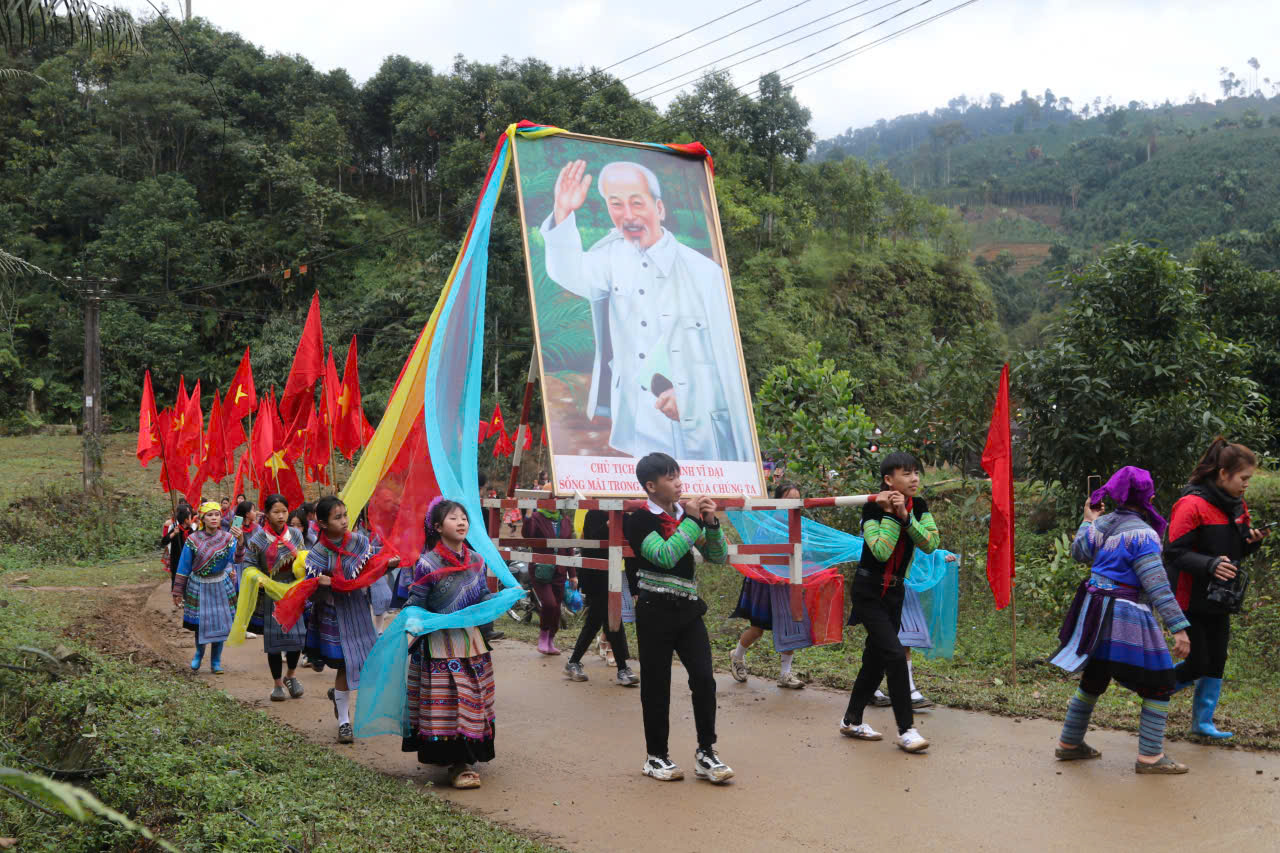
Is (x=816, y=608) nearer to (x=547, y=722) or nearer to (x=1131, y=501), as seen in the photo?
(x=547, y=722)

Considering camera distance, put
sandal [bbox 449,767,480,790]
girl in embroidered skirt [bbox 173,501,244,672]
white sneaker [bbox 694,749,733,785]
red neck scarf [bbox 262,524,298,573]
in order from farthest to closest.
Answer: girl in embroidered skirt [bbox 173,501,244,672], red neck scarf [bbox 262,524,298,573], sandal [bbox 449,767,480,790], white sneaker [bbox 694,749,733,785]

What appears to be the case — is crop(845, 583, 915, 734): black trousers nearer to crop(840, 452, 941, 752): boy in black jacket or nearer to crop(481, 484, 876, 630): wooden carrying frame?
crop(840, 452, 941, 752): boy in black jacket

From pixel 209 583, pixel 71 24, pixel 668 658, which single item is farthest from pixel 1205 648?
pixel 71 24

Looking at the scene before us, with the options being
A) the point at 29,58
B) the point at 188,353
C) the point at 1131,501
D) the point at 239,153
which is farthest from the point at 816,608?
the point at 29,58

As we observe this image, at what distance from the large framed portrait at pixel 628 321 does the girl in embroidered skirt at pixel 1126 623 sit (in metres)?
2.94

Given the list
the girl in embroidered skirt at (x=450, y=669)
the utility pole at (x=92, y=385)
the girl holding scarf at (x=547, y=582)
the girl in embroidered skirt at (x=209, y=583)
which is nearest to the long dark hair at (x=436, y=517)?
the girl in embroidered skirt at (x=450, y=669)

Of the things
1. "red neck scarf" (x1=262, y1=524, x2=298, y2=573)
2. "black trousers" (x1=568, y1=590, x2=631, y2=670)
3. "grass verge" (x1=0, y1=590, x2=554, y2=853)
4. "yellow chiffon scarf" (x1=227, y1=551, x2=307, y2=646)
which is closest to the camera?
"grass verge" (x1=0, y1=590, x2=554, y2=853)

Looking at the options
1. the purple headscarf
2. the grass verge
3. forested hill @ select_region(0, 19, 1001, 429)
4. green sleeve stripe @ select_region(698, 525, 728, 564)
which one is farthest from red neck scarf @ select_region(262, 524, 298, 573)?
forested hill @ select_region(0, 19, 1001, 429)

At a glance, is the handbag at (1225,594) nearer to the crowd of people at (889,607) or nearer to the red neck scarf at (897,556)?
the crowd of people at (889,607)

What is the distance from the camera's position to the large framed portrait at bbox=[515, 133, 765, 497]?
24.9 ft

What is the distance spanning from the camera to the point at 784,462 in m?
13.0

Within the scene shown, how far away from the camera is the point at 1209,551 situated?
592 cm

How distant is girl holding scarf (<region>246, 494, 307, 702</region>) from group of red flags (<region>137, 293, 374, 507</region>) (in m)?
2.36

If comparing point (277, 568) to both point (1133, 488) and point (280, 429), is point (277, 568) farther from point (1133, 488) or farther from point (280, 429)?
point (280, 429)
